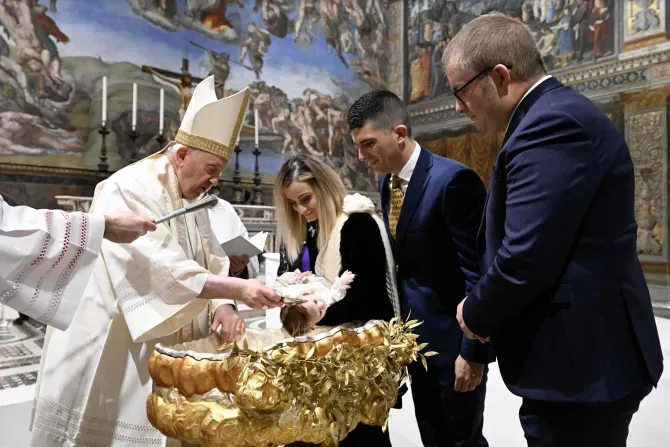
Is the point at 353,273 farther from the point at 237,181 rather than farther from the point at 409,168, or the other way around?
the point at 237,181

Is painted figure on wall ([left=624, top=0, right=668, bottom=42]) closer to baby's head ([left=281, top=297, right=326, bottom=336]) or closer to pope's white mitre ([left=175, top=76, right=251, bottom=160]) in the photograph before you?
pope's white mitre ([left=175, top=76, right=251, bottom=160])

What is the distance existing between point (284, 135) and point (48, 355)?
29.5ft

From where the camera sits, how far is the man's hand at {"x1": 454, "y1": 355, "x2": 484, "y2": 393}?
74.0 inches

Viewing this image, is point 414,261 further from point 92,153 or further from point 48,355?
point 92,153

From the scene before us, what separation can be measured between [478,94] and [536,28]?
9423mm

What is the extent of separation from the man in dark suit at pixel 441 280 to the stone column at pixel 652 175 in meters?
6.95

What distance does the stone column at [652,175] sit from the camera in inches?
306

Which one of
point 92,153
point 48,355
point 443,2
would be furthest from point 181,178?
point 443,2

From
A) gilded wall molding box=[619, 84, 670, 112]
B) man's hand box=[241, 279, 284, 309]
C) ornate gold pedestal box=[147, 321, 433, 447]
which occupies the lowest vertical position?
ornate gold pedestal box=[147, 321, 433, 447]

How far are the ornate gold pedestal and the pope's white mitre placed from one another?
99 centimetres

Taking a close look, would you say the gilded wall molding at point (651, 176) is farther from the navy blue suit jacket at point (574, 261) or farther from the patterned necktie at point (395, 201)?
the navy blue suit jacket at point (574, 261)

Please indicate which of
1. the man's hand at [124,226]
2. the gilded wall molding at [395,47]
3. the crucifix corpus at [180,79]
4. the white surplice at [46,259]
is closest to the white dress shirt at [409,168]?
the man's hand at [124,226]

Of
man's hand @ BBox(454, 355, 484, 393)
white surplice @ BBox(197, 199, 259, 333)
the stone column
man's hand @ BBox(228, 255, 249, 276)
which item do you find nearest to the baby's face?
man's hand @ BBox(454, 355, 484, 393)

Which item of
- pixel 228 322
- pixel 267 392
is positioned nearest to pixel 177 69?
pixel 228 322
